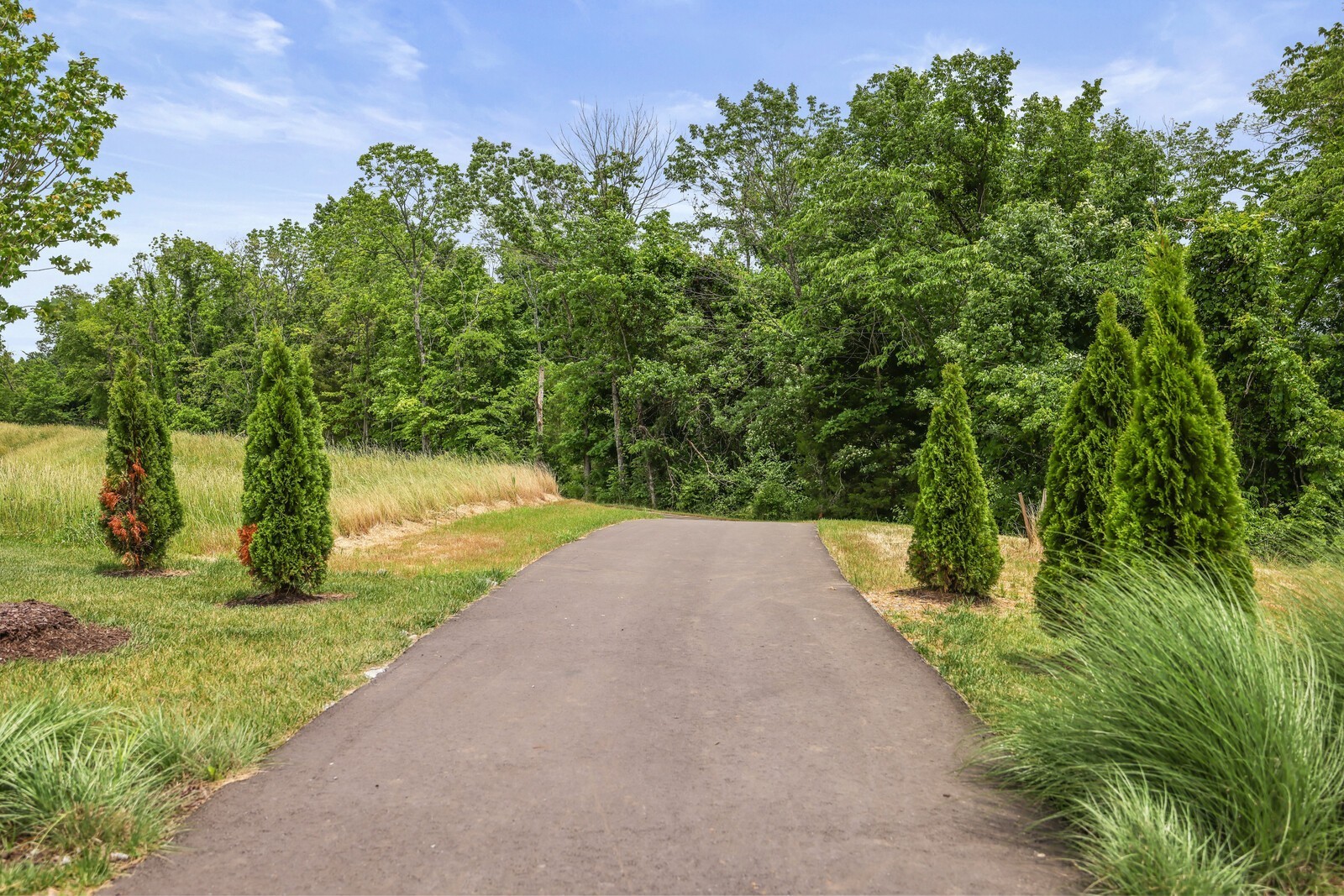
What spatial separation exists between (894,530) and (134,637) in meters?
14.4

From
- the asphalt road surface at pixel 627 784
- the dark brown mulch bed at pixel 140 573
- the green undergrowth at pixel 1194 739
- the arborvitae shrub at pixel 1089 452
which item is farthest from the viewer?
the dark brown mulch bed at pixel 140 573

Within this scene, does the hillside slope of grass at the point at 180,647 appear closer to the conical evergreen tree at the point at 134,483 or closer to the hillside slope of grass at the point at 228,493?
the hillside slope of grass at the point at 228,493

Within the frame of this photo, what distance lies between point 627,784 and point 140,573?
9.52 metres

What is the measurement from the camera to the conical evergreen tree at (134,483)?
10523 millimetres

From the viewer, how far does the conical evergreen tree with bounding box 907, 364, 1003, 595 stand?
8.89 meters

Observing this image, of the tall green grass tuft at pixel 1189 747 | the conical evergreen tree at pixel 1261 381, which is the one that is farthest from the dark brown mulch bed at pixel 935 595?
the conical evergreen tree at pixel 1261 381

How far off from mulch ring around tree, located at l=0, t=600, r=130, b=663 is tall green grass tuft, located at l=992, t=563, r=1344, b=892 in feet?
22.8

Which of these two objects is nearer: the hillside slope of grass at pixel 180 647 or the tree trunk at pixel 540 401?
the hillside slope of grass at pixel 180 647

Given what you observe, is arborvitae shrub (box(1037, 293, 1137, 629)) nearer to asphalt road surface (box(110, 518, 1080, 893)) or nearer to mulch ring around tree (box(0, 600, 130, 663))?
asphalt road surface (box(110, 518, 1080, 893))

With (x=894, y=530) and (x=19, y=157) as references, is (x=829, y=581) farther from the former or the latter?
(x=19, y=157)

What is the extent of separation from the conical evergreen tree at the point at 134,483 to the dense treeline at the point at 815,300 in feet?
14.5

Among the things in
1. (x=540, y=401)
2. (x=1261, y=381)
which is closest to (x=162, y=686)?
(x=1261, y=381)

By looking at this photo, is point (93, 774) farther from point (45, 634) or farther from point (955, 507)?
point (955, 507)

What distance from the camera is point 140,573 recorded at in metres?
10.6
